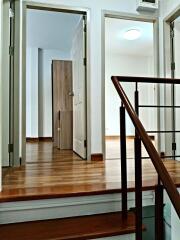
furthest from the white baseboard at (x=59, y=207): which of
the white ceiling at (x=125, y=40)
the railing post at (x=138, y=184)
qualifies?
the white ceiling at (x=125, y=40)

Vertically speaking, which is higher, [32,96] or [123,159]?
[32,96]

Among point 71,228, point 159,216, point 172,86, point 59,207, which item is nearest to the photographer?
point 159,216

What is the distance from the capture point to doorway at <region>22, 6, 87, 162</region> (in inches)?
138

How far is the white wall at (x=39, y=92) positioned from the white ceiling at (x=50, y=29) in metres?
0.29

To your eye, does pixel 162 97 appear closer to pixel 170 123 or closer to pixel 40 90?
pixel 170 123

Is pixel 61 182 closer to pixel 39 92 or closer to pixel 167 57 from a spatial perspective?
pixel 167 57

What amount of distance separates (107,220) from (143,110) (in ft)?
18.6

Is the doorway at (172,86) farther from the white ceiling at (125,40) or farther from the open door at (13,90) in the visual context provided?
the open door at (13,90)

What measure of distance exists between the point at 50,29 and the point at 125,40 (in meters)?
2.00

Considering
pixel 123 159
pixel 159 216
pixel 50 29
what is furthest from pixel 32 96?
pixel 159 216

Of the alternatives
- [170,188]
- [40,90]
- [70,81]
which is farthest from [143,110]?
[170,188]

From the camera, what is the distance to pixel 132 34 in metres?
5.39

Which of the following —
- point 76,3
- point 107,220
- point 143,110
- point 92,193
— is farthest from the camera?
point 143,110

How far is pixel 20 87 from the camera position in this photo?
9.53ft
